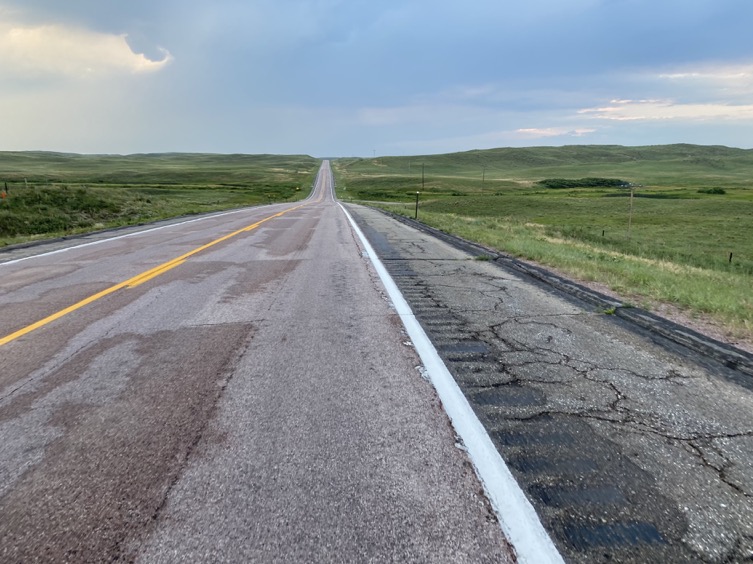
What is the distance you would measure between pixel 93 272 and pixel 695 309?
9.74 m

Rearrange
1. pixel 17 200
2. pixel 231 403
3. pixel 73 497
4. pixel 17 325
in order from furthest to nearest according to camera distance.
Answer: pixel 17 200
pixel 17 325
pixel 231 403
pixel 73 497

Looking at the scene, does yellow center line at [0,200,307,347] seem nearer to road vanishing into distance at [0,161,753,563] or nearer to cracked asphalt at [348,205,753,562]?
road vanishing into distance at [0,161,753,563]

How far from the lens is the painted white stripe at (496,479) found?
2.01m

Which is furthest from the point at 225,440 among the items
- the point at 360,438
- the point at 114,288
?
the point at 114,288

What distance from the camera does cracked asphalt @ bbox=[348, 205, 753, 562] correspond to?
2146mm

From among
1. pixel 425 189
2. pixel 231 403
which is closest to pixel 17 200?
pixel 231 403

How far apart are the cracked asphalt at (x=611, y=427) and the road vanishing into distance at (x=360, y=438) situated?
2 centimetres

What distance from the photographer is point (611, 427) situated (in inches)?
121

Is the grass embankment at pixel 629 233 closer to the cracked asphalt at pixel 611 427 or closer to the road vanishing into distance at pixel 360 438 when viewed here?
the cracked asphalt at pixel 611 427

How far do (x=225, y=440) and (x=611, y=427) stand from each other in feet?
8.36

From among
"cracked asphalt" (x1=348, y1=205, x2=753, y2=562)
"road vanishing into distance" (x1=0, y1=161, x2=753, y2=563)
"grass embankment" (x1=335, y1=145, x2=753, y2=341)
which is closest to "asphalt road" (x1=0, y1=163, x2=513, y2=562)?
"road vanishing into distance" (x1=0, y1=161, x2=753, y2=563)

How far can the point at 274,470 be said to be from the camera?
2559 mm

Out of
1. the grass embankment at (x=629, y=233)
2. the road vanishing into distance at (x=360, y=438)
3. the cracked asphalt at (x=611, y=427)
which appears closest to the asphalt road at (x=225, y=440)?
the road vanishing into distance at (x=360, y=438)

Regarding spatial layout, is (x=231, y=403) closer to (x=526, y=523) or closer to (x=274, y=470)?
(x=274, y=470)
